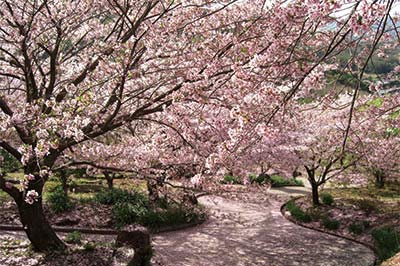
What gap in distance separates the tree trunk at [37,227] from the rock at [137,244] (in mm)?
1277

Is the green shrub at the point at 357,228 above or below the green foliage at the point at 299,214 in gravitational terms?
below

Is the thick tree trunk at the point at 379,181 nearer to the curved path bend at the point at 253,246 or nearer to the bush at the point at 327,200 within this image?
the bush at the point at 327,200

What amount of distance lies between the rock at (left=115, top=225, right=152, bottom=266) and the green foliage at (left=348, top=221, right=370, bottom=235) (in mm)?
6949

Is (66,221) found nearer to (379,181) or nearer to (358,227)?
(358,227)

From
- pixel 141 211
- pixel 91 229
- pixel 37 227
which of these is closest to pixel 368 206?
→ pixel 141 211

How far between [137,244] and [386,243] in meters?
5.83

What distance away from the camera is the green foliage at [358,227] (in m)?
11.9

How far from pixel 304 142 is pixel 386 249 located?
19.7 ft

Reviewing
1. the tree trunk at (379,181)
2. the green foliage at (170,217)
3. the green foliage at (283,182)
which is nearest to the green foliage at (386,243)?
the green foliage at (170,217)

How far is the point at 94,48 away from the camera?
725cm

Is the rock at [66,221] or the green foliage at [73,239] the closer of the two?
the green foliage at [73,239]

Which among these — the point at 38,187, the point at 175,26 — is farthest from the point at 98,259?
the point at 175,26

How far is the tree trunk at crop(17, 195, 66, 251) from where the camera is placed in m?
7.70

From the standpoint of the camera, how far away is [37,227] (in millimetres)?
7867
